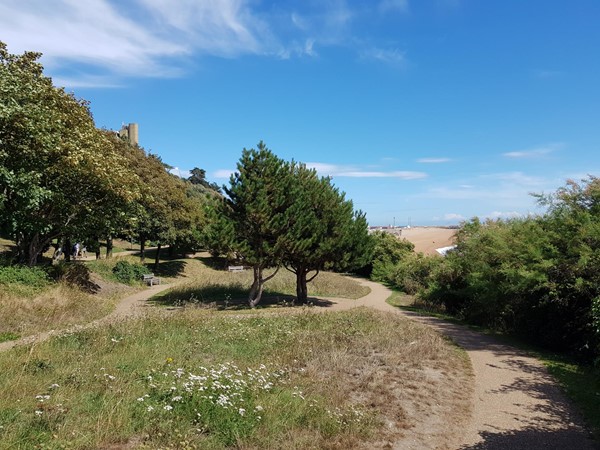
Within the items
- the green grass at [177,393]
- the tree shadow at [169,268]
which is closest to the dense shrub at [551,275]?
the green grass at [177,393]

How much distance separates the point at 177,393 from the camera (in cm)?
609

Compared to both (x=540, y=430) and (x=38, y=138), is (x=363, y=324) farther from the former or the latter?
(x=38, y=138)

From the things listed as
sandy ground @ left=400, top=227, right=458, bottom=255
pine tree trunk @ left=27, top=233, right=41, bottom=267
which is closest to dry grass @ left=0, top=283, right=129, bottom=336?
pine tree trunk @ left=27, top=233, right=41, bottom=267

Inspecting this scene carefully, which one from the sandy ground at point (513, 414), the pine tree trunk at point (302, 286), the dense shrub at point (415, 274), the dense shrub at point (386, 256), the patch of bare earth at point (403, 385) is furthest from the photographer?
the dense shrub at point (386, 256)

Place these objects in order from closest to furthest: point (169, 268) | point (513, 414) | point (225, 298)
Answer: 1. point (513, 414)
2. point (225, 298)
3. point (169, 268)

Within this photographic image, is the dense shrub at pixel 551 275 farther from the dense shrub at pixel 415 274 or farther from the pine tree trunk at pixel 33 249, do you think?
the pine tree trunk at pixel 33 249

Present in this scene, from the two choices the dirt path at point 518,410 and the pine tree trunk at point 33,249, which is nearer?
the dirt path at point 518,410

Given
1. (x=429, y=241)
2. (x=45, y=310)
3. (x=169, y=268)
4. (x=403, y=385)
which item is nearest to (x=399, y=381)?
(x=403, y=385)

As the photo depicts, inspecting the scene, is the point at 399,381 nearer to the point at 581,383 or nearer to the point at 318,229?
the point at 581,383

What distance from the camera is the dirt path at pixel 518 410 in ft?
21.9

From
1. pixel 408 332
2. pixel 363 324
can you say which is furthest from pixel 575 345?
pixel 363 324

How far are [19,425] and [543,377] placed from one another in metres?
10.5

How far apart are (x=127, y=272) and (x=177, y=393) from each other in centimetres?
2508

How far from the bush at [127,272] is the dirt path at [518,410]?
2296 centimetres
